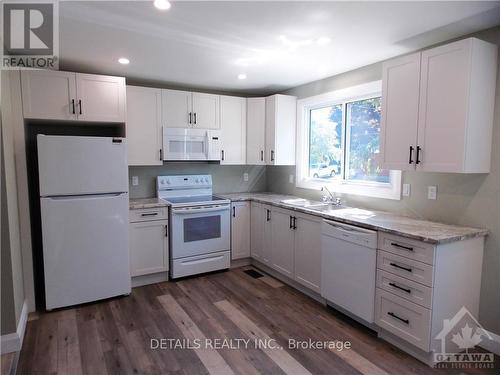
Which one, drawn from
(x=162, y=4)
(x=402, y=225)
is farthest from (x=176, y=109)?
(x=402, y=225)

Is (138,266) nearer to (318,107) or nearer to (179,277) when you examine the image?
(179,277)

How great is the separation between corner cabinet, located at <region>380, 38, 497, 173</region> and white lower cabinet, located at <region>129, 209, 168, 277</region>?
256 cm

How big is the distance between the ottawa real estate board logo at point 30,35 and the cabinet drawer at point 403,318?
122 inches

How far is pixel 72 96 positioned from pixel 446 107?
131 inches

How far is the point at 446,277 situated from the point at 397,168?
0.92m

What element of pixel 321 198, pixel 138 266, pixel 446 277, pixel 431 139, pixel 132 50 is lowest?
pixel 138 266

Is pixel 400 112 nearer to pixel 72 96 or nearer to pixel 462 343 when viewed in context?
pixel 462 343

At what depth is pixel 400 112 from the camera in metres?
2.57

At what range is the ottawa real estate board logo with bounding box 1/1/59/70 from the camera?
1.99 metres

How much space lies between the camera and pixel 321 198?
3.84m

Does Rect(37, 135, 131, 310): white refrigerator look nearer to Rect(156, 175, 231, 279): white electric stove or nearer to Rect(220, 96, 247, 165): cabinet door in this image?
Rect(156, 175, 231, 279): white electric stove

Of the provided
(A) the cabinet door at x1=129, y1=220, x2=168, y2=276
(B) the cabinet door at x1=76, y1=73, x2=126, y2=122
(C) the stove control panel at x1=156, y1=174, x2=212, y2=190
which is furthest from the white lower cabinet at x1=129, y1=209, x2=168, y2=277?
(B) the cabinet door at x1=76, y1=73, x2=126, y2=122

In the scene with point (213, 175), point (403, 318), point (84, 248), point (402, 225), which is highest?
point (213, 175)

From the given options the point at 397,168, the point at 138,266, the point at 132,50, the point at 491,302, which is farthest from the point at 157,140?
the point at 491,302
